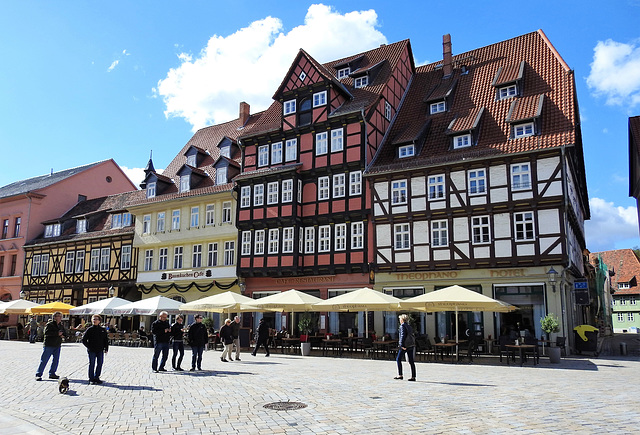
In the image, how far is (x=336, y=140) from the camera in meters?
30.6

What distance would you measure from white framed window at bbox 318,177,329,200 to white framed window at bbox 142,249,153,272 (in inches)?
551

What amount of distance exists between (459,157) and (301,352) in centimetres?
1148

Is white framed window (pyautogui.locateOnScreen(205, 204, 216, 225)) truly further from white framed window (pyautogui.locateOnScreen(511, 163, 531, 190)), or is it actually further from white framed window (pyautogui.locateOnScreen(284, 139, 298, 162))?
white framed window (pyautogui.locateOnScreen(511, 163, 531, 190))

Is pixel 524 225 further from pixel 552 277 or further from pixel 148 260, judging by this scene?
pixel 148 260

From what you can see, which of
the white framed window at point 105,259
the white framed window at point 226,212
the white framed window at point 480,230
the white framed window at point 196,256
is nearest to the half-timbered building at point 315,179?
the white framed window at point 226,212

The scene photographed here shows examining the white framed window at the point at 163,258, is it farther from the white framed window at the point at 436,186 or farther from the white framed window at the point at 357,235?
the white framed window at the point at 436,186

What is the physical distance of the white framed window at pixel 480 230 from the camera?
2533 cm

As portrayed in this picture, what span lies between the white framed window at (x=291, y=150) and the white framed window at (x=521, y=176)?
40.5ft

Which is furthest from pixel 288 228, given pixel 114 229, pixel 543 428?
pixel 543 428

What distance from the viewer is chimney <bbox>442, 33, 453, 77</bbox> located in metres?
33.4

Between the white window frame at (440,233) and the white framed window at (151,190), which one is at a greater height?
the white framed window at (151,190)

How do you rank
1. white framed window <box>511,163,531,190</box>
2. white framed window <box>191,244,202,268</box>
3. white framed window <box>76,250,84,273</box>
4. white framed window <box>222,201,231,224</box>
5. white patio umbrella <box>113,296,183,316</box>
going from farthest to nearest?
white framed window <box>76,250,84,273</box> → white framed window <box>191,244,202,268</box> → white framed window <box>222,201,231,224</box> → white patio umbrella <box>113,296,183,316</box> → white framed window <box>511,163,531,190</box>

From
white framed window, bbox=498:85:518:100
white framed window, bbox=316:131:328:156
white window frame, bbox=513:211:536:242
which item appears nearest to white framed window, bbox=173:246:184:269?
white framed window, bbox=316:131:328:156

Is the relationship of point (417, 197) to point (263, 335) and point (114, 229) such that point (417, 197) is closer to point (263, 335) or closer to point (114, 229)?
point (263, 335)
